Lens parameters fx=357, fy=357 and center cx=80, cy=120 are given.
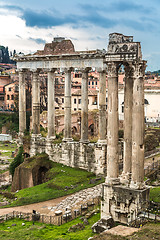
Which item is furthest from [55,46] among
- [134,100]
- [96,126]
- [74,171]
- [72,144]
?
[96,126]

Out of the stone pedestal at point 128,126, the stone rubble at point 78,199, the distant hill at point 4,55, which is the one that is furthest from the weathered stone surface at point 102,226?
the distant hill at point 4,55

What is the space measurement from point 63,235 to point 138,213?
3417mm

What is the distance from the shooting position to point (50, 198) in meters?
22.6

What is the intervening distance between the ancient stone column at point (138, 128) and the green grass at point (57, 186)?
8.14 meters

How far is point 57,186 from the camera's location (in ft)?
78.5

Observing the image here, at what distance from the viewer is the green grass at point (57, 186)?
22594 mm

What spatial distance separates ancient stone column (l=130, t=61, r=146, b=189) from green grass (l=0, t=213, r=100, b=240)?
3091 millimetres

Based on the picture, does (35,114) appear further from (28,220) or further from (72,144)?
(28,220)

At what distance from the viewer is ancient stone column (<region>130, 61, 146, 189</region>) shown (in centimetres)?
1590

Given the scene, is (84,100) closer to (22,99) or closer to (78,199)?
(22,99)

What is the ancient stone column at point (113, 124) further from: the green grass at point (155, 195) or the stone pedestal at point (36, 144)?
the stone pedestal at point (36, 144)

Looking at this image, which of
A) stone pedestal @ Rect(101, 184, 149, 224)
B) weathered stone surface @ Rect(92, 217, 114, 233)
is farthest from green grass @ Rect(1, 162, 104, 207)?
weathered stone surface @ Rect(92, 217, 114, 233)

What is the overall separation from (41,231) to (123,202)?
13.3 feet

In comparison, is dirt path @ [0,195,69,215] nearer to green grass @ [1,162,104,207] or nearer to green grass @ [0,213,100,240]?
green grass @ [1,162,104,207]
